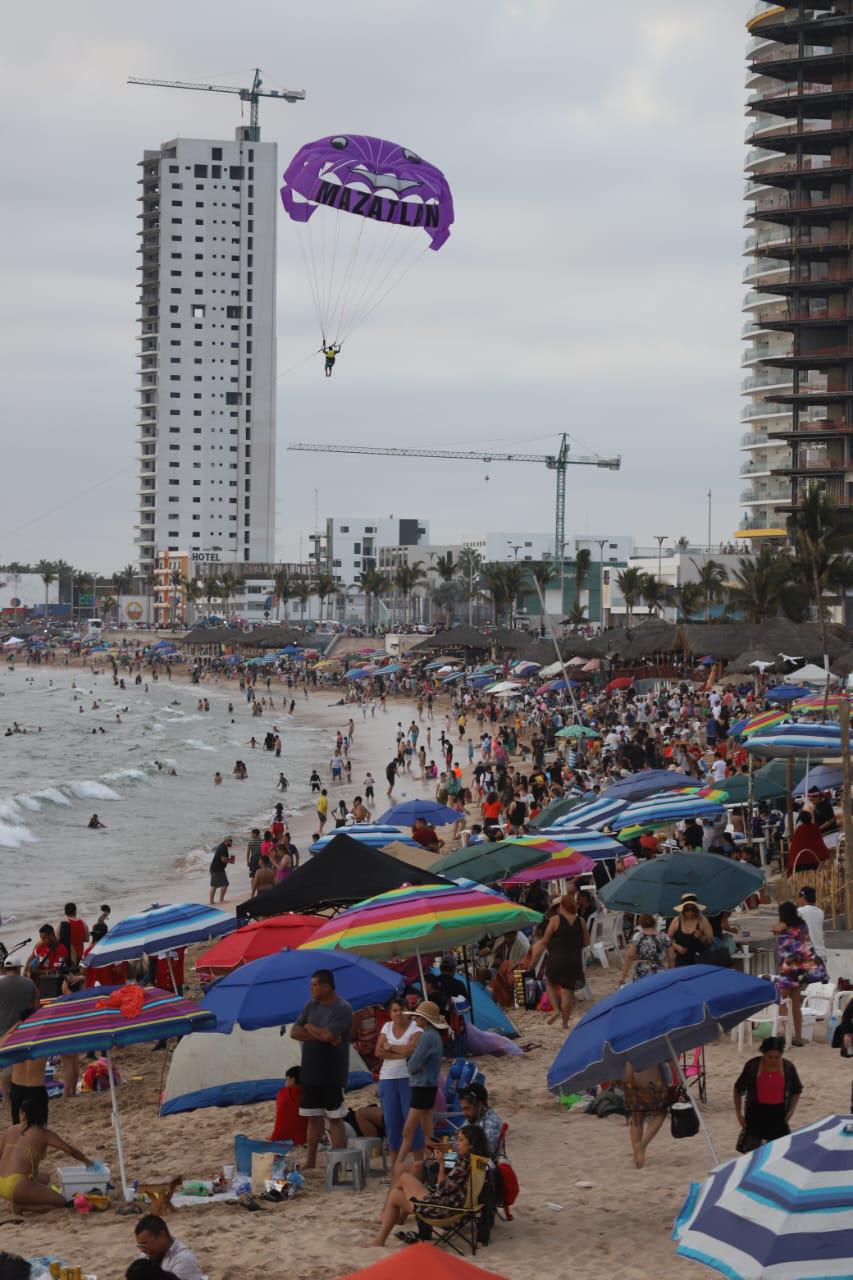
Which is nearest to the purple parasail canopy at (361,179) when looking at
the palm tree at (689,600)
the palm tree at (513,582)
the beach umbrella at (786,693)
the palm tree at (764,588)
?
the beach umbrella at (786,693)

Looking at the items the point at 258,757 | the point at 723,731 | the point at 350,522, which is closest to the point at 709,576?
the point at 258,757

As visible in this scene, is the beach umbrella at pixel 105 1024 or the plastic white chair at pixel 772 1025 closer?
the beach umbrella at pixel 105 1024

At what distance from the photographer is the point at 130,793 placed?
46.3 m

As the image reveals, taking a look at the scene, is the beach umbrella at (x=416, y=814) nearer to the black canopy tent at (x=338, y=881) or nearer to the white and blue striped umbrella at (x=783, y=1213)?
the black canopy tent at (x=338, y=881)

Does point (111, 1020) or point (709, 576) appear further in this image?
point (709, 576)

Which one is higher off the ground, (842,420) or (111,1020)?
(842,420)

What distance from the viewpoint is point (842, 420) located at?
222ft

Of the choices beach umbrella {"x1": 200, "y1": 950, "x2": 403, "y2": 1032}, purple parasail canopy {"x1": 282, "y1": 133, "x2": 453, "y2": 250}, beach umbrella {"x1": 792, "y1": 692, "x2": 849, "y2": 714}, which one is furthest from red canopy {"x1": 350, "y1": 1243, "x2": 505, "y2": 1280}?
purple parasail canopy {"x1": 282, "y1": 133, "x2": 453, "y2": 250}

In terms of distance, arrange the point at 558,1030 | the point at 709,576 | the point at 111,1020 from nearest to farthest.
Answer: the point at 111,1020 → the point at 558,1030 → the point at 709,576

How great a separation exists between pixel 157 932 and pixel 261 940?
42.6 inches

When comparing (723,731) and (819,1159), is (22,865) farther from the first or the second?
(819,1159)

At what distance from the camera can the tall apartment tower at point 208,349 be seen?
566ft

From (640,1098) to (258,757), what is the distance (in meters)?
47.6

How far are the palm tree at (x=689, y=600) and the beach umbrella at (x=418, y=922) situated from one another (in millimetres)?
66591
